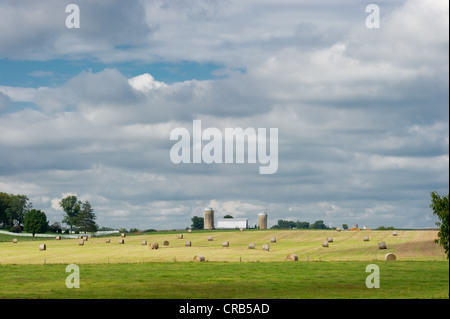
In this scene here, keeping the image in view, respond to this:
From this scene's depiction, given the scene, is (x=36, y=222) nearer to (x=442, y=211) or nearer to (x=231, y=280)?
(x=231, y=280)

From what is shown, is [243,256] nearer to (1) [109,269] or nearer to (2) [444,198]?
(1) [109,269]

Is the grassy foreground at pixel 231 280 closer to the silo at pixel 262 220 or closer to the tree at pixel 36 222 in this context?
the tree at pixel 36 222

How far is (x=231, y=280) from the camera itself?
161 feet

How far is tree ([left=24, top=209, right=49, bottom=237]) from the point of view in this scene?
617 feet

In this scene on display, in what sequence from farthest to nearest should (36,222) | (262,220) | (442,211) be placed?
(262,220) → (36,222) → (442,211)

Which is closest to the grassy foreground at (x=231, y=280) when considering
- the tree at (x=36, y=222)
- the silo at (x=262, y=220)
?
the tree at (x=36, y=222)

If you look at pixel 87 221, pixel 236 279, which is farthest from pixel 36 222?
pixel 236 279

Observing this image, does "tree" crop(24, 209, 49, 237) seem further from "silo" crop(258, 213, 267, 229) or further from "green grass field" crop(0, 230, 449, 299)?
"green grass field" crop(0, 230, 449, 299)

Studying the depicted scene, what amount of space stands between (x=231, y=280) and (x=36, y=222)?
5974 inches

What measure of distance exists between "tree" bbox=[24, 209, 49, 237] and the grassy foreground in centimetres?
12794

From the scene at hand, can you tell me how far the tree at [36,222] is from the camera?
Answer: 617 ft
